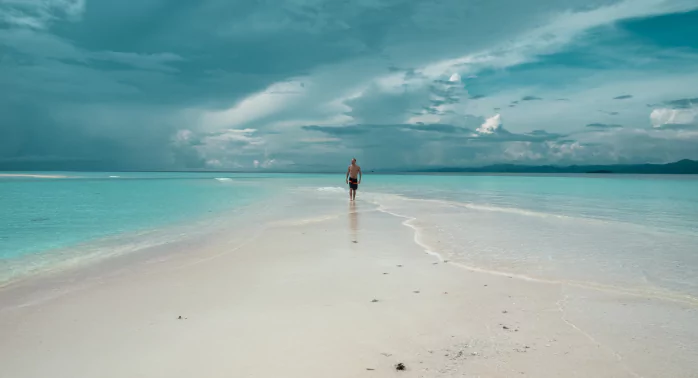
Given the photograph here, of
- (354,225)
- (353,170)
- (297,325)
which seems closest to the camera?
(297,325)

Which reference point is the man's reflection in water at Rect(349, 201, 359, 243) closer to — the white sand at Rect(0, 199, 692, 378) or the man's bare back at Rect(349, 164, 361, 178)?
the white sand at Rect(0, 199, 692, 378)

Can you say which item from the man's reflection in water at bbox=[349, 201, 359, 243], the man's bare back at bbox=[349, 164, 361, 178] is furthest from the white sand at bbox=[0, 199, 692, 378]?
the man's bare back at bbox=[349, 164, 361, 178]

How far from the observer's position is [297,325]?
4.78m

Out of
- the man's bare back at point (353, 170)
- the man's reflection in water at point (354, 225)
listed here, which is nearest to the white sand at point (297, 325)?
the man's reflection in water at point (354, 225)

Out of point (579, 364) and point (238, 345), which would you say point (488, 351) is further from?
point (238, 345)

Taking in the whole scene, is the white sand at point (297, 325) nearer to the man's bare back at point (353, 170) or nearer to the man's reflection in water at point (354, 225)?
the man's reflection in water at point (354, 225)

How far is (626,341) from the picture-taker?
4.30 metres

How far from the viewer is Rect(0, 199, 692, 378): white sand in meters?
3.77

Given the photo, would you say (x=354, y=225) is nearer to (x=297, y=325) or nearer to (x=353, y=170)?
(x=297, y=325)

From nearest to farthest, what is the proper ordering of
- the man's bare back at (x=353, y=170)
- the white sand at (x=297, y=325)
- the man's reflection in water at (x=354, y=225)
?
the white sand at (x=297, y=325), the man's reflection in water at (x=354, y=225), the man's bare back at (x=353, y=170)

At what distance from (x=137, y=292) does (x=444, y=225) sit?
10.0 meters

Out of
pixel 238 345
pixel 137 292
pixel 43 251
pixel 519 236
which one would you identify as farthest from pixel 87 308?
pixel 519 236

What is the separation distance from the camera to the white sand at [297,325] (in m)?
3.77

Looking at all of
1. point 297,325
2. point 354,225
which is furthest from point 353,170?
point 297,325
